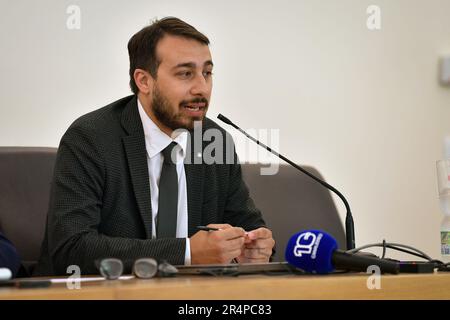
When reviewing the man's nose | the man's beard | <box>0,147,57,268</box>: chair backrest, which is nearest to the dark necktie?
the man's beard

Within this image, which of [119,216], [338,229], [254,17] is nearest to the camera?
[119,216]

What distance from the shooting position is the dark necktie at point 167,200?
7.21 feet

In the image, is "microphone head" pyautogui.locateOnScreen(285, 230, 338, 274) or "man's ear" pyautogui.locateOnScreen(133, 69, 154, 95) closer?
"microphone head" pyautogui.locateOnScreen(285, 230, 338, 274)

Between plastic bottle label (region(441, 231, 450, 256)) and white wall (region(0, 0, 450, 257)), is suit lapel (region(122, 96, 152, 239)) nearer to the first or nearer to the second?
white wall (region(0, 0, 450, 257))

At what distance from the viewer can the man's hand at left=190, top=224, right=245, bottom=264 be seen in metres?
1.79

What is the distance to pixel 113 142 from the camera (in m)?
2.20

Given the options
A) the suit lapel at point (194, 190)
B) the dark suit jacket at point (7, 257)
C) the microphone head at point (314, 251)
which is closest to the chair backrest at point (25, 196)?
the suit lapel at point (194, 190)

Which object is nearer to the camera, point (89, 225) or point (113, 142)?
point (89, 225)

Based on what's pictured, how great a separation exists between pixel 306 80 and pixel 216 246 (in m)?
1.64

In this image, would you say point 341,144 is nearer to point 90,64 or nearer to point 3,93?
point 90,64

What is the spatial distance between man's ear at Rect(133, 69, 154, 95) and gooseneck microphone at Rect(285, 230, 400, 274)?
1.08 meters

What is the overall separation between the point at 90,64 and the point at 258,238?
116cm

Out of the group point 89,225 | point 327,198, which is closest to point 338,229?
point 327,198

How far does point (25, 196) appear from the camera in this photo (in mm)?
2428
